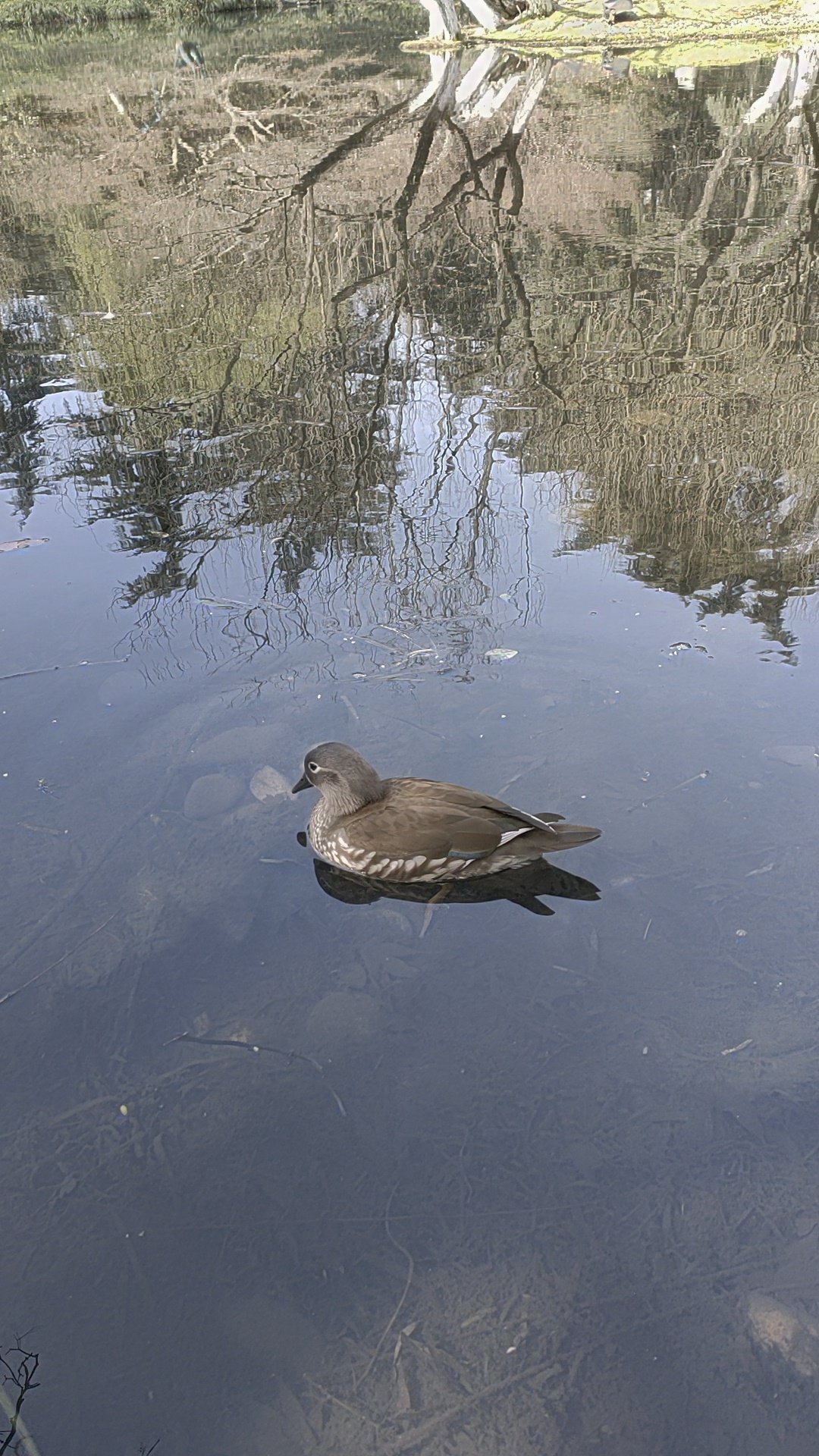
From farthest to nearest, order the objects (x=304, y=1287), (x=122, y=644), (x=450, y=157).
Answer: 1. (x=450, y=157)
2. (x=122, y=644)
3. (x=304, y=1287)

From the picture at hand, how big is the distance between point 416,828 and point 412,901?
33cm

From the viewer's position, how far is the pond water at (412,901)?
304cm

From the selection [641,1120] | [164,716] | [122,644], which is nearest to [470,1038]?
[641,1120]

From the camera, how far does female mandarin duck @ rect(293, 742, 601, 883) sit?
4527 mm

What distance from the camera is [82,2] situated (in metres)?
45.6

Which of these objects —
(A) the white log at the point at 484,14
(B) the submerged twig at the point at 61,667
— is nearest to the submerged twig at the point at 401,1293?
(B) the submerged twig at the point at 61,667

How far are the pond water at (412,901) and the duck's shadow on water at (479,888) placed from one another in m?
0.03

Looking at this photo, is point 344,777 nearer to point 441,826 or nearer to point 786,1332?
point 441,826

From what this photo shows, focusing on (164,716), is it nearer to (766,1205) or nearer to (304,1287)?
(304,1287)

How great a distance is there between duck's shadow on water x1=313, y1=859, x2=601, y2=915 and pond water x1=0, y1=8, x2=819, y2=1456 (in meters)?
0.03

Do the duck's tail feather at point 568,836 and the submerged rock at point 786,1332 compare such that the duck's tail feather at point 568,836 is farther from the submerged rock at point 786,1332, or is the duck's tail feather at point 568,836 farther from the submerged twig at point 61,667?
the submerged twig at point 61,667

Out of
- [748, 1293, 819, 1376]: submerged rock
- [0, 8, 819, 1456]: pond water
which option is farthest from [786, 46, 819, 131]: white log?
[748, 1293, 819, 1376]: submerged rock

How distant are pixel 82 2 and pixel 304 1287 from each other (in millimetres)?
54998

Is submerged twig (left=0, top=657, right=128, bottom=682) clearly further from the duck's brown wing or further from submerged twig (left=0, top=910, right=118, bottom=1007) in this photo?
the duck's brown wing
